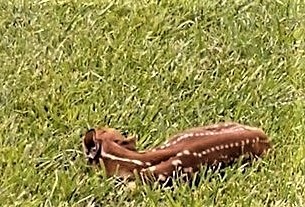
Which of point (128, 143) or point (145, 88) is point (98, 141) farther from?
point (145, 88)

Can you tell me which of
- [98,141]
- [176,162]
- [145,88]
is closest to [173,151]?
[176,162]

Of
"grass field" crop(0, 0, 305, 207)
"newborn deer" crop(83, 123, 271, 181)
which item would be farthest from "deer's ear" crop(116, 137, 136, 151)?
"grass field" crop(0, 0, 305, 207)

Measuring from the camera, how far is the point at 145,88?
324cm

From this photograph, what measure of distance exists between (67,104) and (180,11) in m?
0.78

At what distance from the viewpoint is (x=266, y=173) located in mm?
2832

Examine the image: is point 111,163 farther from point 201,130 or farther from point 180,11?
point 180,11

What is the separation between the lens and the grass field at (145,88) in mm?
2725

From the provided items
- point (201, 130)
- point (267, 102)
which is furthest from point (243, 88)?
point (201, 130)

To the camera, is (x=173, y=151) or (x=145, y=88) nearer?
(x=173, y=151)

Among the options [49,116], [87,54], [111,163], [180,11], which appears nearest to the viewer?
[111,163]

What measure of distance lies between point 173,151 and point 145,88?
1.73 ft

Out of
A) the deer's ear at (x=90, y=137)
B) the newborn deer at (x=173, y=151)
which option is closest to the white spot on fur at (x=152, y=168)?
the newborn deer at (x=173, y=151)

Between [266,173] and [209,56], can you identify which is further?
[209,56]

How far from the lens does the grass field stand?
8.94 ft
